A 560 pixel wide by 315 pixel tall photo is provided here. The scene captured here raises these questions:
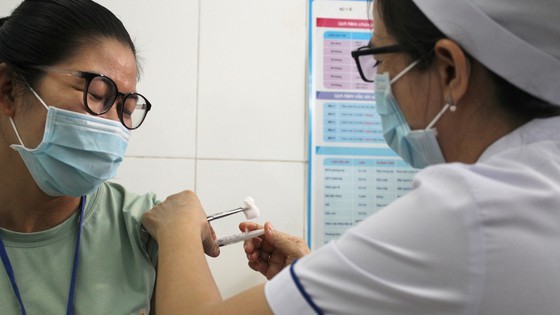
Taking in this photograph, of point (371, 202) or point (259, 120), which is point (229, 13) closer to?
point (259, 120)

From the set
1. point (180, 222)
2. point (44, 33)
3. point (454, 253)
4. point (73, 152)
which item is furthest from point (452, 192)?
point (44, 33)

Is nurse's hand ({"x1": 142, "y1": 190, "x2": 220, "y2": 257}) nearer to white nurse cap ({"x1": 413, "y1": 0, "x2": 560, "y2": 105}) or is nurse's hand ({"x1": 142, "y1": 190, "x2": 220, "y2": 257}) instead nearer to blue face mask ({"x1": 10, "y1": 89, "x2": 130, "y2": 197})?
blue face mask ({"x1": 10, "y1": 89, "x2": 130, "y2": 197})

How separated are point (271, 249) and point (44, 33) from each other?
0.74 m

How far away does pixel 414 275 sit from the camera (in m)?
0.67

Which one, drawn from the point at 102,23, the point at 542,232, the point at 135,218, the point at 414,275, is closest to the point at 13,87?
the point at 102,23

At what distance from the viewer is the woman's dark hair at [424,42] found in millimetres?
793

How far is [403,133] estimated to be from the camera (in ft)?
3.01

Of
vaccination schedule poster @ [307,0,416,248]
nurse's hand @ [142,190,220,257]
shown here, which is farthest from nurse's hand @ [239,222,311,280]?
vaccination schedule poster @ [307,0,416,248]

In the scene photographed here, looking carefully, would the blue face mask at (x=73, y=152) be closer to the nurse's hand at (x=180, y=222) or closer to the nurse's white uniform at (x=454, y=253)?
the nurse's hand at (x=180, y=222)

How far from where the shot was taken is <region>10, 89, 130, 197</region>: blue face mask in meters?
1.04

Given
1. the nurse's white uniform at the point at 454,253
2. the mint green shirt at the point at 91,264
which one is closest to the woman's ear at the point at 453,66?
the nurse's white uniform at the point at 454,253

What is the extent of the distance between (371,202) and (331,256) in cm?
103

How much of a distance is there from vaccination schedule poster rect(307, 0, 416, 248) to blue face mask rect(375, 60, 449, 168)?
70 centimetres

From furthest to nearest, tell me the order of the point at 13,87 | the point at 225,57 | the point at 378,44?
the point at 225,57
the point at 13,87
the point at 378,44
